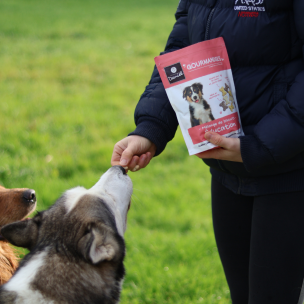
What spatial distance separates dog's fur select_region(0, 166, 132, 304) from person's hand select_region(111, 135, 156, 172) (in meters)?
0.15

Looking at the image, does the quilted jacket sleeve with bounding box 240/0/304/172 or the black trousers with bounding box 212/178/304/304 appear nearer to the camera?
the quilted jacket sleeve with bounding box 240/0/304/172

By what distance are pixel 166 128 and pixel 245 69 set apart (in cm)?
56

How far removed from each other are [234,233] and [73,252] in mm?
961

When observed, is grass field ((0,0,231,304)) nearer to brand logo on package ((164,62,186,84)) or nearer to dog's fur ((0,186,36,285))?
brand logo on package ((164,62,186,84))

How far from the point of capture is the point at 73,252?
1719 mm

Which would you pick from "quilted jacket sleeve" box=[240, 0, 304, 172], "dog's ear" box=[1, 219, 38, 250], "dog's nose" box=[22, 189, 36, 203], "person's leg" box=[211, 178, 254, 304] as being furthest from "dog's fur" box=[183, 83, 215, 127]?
"dog's nose" box=[22, 189, 36, 203]

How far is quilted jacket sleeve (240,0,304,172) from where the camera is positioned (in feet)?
5.19

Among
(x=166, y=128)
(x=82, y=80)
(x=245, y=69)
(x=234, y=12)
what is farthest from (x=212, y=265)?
(x=82, y=80)

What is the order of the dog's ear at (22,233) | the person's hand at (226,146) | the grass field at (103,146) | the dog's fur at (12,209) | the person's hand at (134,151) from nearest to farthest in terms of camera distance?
1. the person's hand at (226,146)
2. the dog's ear at (22,233)
3. the person's hand at (134,151)
4. the dog's fur at (12,209)
5. the grass field at (103,146)

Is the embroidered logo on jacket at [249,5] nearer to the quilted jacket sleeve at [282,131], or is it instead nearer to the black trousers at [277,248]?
the quilted jacket sleeve at [282,131]

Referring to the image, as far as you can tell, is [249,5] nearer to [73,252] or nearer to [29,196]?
[73,252]

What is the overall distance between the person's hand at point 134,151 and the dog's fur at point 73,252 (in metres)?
0.15

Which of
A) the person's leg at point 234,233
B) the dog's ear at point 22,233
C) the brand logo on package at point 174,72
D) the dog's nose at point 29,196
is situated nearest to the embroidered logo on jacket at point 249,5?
the brand logo on package at point 174,72

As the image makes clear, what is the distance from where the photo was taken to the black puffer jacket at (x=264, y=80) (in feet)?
5.31
